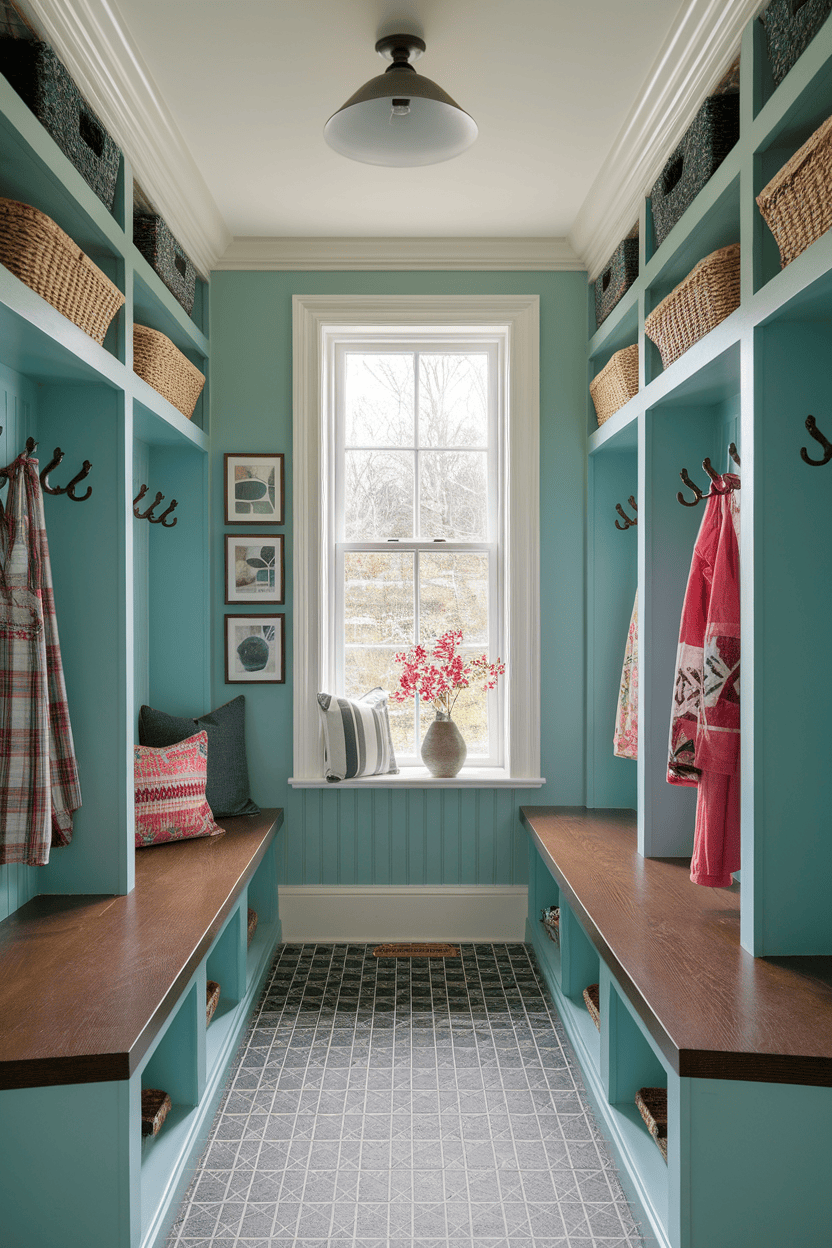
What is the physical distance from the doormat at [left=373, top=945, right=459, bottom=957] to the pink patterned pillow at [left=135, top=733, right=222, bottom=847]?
884 millimetres

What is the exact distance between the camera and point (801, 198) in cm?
166

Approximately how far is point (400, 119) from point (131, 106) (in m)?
0.77

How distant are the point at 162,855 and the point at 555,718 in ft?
5.33

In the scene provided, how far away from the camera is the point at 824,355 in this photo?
6.18 ft

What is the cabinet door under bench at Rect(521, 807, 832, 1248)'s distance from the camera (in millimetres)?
1538

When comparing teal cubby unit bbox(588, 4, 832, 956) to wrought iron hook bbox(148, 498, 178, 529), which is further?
wrought iron hook bbox(148, 498, 178, 529)

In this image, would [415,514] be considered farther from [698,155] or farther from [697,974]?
[697,974]

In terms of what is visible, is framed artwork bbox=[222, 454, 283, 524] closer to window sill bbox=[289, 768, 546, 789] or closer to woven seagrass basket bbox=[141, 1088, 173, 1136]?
window sill bbox=[289, 768, 546, 789]

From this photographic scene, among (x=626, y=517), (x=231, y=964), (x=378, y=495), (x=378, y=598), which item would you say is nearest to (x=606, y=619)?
(x=626, y=517)

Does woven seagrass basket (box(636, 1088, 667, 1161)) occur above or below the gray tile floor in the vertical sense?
above

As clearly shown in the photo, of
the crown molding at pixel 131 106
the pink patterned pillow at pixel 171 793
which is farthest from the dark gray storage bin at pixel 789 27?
the pink patterned pillow at pixel 171 793

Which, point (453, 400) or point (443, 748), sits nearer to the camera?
point (443, 748)

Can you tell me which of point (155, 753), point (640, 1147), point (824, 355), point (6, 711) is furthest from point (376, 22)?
point (640, 1147)

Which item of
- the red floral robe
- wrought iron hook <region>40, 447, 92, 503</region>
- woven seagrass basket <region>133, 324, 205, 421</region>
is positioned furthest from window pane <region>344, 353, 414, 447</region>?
the red floral robe
